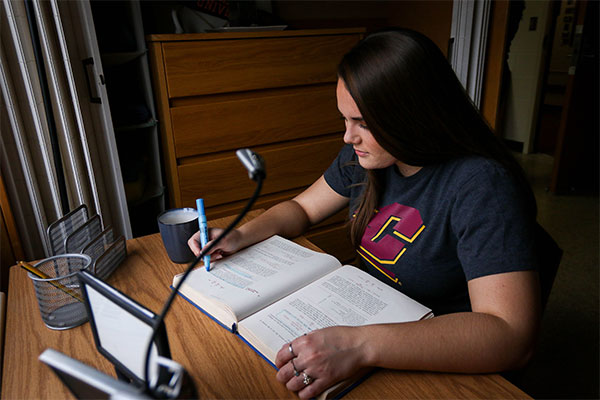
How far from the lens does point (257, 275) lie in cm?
93

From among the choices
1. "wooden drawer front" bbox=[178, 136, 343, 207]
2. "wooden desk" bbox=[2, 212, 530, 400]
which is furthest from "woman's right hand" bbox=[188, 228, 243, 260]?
"wooden drawer front" bbox=[178, 136, 343, 207]

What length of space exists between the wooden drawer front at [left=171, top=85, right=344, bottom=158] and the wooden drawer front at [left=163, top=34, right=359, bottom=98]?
0.22 ft

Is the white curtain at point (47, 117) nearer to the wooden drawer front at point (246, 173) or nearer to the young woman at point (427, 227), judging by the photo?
the wooden drawer front at point (246, 173)

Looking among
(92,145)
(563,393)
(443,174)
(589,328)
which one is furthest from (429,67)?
(589,328)

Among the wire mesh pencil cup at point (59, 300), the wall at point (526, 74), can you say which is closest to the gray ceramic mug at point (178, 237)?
the wire mesh pencil cup at point (59, 300)

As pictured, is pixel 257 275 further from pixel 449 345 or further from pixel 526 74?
pixel 526 74

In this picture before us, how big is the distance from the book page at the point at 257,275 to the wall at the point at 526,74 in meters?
4.38

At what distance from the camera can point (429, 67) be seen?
843mm

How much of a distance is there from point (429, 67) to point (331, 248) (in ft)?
5.40

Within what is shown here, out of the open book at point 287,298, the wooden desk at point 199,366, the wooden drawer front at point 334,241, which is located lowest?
the wooden drawer front at point 334,241

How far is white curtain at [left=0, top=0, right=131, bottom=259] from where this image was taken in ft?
4.33

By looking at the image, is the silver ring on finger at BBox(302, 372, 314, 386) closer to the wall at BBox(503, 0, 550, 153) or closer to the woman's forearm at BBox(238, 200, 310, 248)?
the woman's forearm at BBox(238, 200, 310, 248)

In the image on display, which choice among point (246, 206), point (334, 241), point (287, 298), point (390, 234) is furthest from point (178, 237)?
point (334, 241)

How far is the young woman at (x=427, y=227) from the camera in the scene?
68cm
